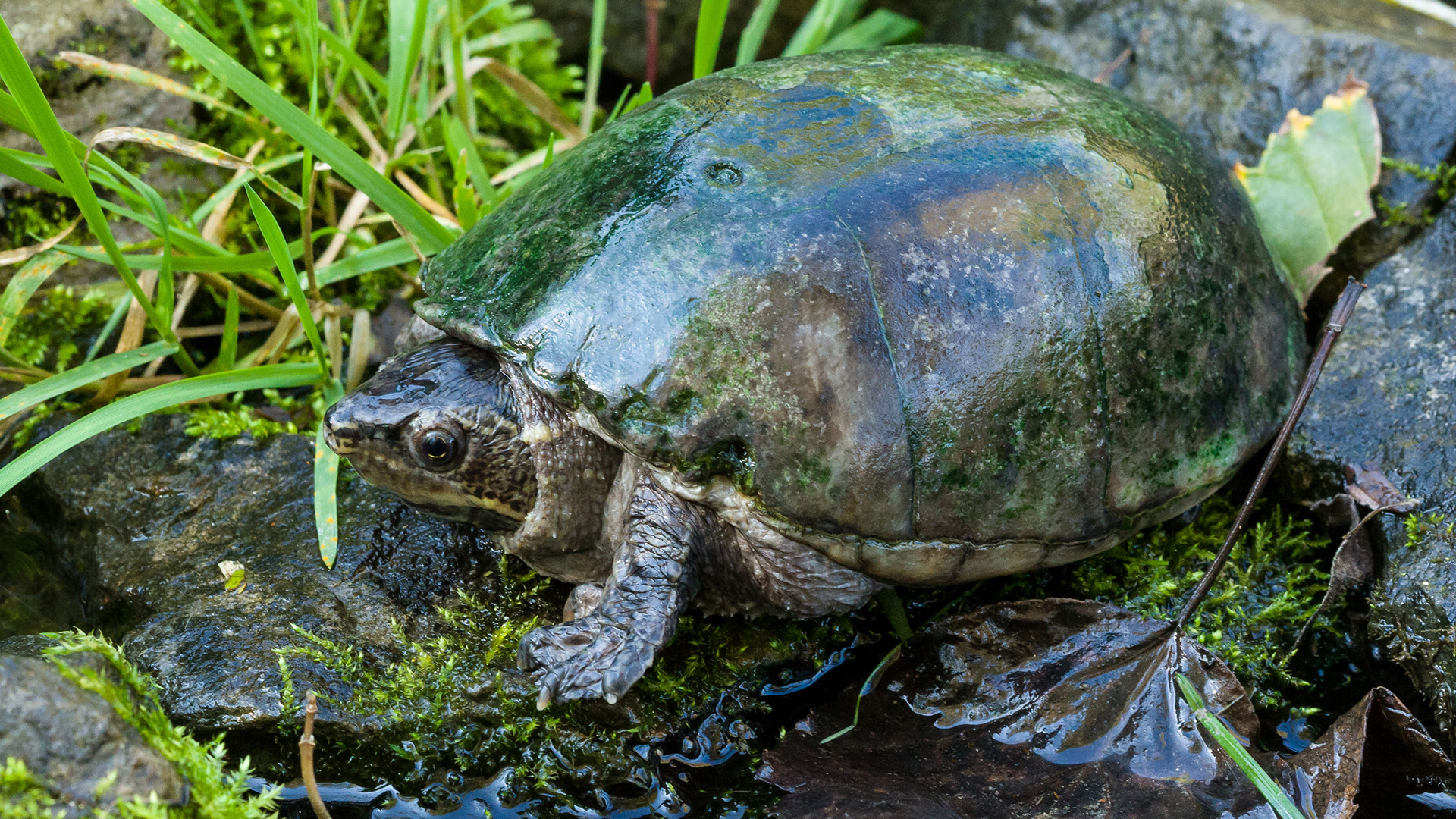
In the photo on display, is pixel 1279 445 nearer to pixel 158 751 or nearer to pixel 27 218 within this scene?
pixel 158 751

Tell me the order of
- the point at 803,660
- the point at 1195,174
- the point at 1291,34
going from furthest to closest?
the point at 1291,34 < the point at 1195,174 < the point at 803,660

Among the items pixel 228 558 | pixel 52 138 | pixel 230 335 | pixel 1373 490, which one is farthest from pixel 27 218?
pixel 1373 490

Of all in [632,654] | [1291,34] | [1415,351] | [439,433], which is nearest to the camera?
[632,654]

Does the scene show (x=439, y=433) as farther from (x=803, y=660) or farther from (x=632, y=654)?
(x=803, y=660)

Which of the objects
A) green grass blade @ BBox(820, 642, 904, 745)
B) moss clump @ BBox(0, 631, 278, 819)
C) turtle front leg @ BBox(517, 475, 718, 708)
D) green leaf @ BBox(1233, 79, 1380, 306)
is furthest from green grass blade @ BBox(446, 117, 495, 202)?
green leaf @ BBox(1233, 79, 1380, 306)

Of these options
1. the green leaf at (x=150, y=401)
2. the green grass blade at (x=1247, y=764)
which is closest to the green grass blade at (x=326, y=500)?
the green leaf at (x=150, y=401)

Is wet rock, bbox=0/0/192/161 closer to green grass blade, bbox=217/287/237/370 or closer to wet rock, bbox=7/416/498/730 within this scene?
green grass blade, bbox=217/287/237/370

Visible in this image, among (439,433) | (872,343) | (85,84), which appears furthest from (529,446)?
(85,84)
